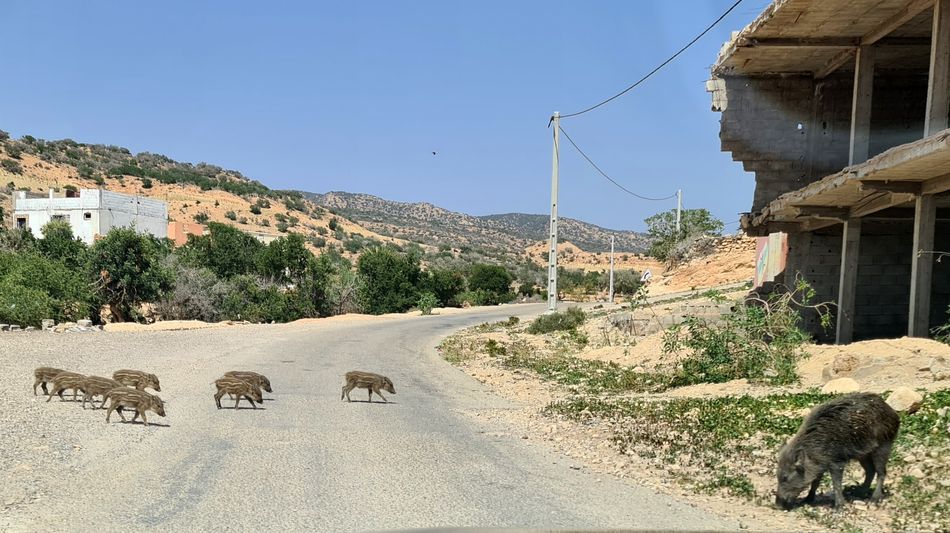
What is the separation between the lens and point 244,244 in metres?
50.8

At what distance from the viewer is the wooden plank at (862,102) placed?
17891 mm

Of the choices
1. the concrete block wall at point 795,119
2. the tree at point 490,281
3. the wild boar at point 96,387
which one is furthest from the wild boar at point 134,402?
the tree at point 490,281

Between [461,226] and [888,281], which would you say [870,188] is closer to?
[888,281]

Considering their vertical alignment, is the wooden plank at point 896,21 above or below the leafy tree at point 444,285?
above

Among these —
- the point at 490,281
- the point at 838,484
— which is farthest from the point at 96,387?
the point at 490,281

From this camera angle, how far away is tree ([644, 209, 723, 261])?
2381 inches

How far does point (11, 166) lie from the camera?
79.6 meters

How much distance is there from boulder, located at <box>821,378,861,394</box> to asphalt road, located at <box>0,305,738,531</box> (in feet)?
15.2

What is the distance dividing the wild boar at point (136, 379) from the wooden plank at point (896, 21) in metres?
16.1

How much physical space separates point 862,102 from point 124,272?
30.3 meters

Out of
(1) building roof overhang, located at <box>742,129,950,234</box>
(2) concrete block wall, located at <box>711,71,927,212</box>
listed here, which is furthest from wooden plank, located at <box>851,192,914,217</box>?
(2) concrete block wall, located at <box>711,71,927,212</box>

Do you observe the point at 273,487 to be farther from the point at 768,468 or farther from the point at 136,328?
the point at 136,328

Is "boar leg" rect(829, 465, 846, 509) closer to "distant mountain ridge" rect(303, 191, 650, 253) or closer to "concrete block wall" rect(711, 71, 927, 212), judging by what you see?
"concrete block wall" rect(711, 71, 927, 212)

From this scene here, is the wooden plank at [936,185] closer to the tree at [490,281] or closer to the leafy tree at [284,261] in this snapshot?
the leafy tree at [284,261]
